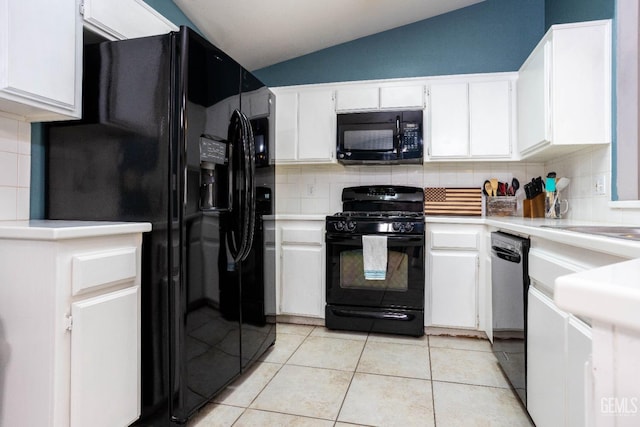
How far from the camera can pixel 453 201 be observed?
3.10 metres

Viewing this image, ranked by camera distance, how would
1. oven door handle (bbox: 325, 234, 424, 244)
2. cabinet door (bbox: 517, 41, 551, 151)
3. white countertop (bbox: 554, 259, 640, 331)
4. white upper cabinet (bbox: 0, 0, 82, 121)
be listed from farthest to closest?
oven door handle (bbox: 325, 234, 424, 244)
cabinet door (bbox: 517, 41, 551, 151)
white upper cabinet (bbox: 0, 0, 82, 121)
white countertop (bbox: 554, 259, 640, 331)

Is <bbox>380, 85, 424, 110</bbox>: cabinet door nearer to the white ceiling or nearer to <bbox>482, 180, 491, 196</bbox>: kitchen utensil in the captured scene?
the white ceiling

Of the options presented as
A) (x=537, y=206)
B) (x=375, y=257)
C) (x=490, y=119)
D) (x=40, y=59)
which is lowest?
(x=375, y=257)

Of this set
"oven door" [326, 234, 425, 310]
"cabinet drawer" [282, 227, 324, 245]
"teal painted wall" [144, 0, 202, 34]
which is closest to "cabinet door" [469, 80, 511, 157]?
"oven door" [326, 234, 425, 310]

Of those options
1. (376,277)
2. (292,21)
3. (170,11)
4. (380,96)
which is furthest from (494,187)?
(170,11)

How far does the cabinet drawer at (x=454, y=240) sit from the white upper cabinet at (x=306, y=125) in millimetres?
1067

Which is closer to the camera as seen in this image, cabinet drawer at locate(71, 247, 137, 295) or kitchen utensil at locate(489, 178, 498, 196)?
cabinet drawer at locate(71, 247, 137, 295)

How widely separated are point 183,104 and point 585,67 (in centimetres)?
222

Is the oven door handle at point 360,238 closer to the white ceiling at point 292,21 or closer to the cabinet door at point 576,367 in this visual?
the cabinet door at point 576,367

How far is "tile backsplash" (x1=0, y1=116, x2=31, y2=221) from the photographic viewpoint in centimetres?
153

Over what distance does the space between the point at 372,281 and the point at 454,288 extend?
0.61 metres

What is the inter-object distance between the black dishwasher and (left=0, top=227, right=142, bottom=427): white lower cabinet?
171cm

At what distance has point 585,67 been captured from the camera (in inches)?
80.4

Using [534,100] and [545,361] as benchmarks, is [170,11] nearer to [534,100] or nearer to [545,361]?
[534,100]
